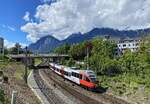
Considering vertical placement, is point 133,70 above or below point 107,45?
below

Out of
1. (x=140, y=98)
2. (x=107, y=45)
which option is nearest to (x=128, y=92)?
(x=140, y=98)

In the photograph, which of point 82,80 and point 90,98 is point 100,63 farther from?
point 90,98

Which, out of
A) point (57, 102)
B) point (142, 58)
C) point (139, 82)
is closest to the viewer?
point (57, 102)

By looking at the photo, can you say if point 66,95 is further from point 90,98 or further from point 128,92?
point 128,92

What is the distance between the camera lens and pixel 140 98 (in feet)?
126

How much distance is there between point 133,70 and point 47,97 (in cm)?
2906

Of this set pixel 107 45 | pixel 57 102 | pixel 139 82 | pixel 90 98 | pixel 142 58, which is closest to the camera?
pixel 57 102

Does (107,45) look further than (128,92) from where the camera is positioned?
Yes

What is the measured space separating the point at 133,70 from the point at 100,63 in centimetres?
1434

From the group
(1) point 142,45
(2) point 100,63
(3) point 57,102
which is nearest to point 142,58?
(1) point 142,45

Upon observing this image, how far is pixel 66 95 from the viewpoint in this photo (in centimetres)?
4441

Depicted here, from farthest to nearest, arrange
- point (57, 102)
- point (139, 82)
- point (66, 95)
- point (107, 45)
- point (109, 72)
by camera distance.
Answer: point (107, 45)
point (109, 72)
point (139, 82)
point (66, 95)
point (57, 102)

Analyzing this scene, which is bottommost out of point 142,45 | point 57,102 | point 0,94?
point 57,102

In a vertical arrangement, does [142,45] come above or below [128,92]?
above
